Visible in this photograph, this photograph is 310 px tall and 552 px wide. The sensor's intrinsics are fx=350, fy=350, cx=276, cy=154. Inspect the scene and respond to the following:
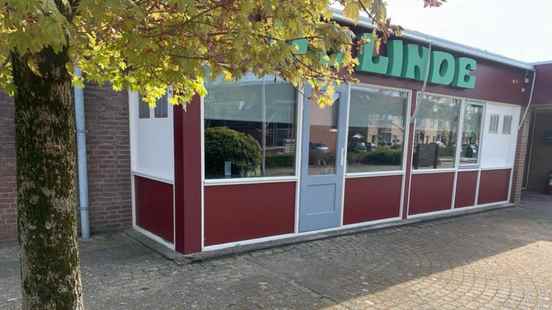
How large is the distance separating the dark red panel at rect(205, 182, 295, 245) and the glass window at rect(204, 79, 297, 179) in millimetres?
204

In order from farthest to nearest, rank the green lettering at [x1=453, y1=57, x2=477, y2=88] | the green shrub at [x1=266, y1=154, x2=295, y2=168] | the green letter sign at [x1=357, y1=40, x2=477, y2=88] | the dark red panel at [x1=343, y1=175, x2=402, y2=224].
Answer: the green lettering at [x1=453, y1=57, x2=477, y2=88], the dark red panel at [x1=343, y1=175, x2=402, y2=224], the green letter sign at [x1=357, y1=40, x2=477, y2=88], the green shrub at [x1=266, y1=154, x2=295, y2=168]

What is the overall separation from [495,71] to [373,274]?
5.82 metres

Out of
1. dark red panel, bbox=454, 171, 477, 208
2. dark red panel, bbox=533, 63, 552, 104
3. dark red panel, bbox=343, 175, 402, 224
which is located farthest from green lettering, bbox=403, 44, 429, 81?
dark red panel, bbox=533, 63, 552, 104

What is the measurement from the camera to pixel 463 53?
657 cm

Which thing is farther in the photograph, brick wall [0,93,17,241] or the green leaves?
brick wall [0,93,17,241]

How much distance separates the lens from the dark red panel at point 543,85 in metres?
7.89

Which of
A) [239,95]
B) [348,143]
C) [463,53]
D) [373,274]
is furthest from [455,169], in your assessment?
[239,95]

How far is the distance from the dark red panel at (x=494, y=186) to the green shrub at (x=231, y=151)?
5.81m

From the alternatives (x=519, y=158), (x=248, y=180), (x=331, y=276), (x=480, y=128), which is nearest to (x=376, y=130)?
(x=248, y=180)

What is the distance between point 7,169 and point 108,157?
117 cm

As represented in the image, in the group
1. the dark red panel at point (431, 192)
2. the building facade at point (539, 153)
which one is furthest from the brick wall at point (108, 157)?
the building facade at point (539, 153)

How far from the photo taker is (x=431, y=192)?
675 cm

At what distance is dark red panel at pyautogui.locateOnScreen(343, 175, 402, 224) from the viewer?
562 centimetres

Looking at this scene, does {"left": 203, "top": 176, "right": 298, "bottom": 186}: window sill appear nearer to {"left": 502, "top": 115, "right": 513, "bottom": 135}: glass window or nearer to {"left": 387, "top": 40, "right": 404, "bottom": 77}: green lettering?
{"left": 387, "top": 40, "right": 404, "bottom": 77}: green lettering
